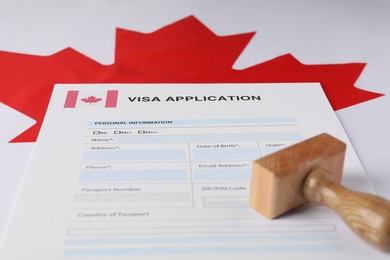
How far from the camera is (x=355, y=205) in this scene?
2.31 feet

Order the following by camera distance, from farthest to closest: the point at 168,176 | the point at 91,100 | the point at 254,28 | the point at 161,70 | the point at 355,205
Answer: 1. the point at 254,28
2. the point at 161,70
3. the point at 91,100
4. the point at 168,176
5. the point at 355,205

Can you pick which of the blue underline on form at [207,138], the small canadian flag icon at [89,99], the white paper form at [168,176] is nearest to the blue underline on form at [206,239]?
the white paper form at [168,176]

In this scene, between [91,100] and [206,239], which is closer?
[206,239]

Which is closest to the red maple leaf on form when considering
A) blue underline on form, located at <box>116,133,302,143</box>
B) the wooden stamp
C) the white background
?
the white background

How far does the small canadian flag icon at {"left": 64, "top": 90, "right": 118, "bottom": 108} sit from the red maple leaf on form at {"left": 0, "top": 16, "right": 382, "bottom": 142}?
0.04 m

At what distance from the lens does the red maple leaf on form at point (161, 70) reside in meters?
1.04

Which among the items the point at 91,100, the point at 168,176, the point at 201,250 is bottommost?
the point at 201,250

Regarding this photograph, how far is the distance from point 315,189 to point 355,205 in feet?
0.17

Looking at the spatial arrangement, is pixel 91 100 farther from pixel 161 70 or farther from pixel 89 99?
pixel 161 70

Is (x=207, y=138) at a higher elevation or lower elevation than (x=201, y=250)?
higher

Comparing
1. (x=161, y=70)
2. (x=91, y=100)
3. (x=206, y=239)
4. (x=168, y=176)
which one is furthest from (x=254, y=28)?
(x=206, y=239)

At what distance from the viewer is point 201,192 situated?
792 millimetres

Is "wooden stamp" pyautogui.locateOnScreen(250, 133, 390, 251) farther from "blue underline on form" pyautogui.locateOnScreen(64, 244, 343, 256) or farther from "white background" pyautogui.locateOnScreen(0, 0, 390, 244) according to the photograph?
"white background" pyautogui.locateOnScreen(0, 0, 390, 244)

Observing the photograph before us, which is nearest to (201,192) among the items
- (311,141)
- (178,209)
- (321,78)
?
(178,209)
